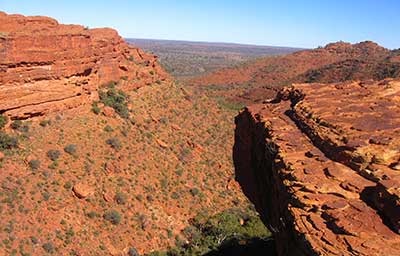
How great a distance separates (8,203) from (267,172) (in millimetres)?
15565

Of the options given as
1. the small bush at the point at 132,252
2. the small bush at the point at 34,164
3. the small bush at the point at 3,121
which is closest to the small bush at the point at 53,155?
the small bush at the point at 34,164

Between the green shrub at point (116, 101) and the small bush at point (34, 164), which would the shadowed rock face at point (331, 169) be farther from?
the green shrub at point (116, 101)

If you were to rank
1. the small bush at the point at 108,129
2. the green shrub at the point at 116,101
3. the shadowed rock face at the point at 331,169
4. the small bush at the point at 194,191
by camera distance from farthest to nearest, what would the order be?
1. the green shrub at the point at 116,101
2. the small bush at the point at 108,129
3. the small bush at the point at 194,191
4. the shadowed rock face at the point at 331,169

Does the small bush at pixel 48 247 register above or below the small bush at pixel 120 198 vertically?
below

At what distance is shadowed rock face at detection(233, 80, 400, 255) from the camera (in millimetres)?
8633

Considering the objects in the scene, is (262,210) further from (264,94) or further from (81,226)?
(264,94)

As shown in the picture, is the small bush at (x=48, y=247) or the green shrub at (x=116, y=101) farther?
the green shrub at (x=116, y=101)

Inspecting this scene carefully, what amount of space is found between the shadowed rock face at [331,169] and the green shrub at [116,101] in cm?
1900

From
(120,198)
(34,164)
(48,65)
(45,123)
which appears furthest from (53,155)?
(48,65)

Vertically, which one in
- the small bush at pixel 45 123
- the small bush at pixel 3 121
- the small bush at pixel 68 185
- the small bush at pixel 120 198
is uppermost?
the small bush at pixel 3 121

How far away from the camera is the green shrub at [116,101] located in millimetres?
35594

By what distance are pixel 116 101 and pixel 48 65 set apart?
26.5 ft

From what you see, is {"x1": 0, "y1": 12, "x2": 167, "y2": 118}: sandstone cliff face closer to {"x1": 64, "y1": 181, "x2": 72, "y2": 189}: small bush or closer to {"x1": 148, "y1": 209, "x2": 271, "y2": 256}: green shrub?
{"x1": 64, "y1": 181, "x2": 72, "y2": 189}: small bush

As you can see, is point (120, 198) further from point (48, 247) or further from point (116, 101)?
point (116, 101)
